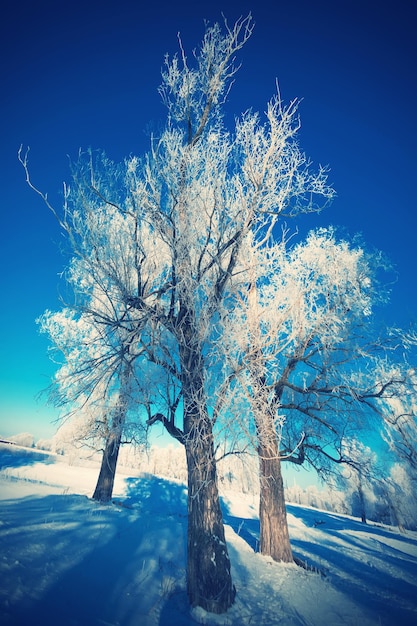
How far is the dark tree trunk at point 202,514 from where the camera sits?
3760 millimetres

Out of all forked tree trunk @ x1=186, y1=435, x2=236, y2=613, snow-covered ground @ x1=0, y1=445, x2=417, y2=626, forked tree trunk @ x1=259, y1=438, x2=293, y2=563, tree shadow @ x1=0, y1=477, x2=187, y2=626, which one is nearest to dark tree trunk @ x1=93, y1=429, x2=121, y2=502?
snow-covered ground @ x1=0, y1=445, x2=417, y2=626

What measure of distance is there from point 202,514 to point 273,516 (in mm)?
2879

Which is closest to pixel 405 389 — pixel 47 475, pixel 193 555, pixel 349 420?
pixel 349 420

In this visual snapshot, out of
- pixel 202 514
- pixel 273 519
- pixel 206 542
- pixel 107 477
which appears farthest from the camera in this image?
pixel 107 477

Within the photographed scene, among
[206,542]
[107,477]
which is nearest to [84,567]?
[206,542]

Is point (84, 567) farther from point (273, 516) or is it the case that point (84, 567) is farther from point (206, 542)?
point (273, 516)

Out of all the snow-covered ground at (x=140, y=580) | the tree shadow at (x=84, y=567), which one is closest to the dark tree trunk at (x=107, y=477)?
the snow-covered ground at (x=140, y=580)

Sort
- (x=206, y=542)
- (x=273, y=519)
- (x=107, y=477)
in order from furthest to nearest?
(x=107, y=477)
(x=273, y=519)
(x=206, y=542)

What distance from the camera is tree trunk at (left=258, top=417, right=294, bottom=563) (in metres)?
5.84

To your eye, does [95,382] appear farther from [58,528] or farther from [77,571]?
[58,528]

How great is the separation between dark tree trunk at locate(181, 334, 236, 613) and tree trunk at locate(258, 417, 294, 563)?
1.79 metres

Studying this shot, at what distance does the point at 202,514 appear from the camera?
4109 millimetres

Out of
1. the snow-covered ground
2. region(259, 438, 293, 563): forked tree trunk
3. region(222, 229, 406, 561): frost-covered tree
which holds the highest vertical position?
region(222, 229, 406, 561): frost-covered tree

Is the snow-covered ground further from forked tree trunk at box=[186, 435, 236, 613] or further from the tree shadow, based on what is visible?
forked tree trunk at box=[186, 435, 236, 613]
